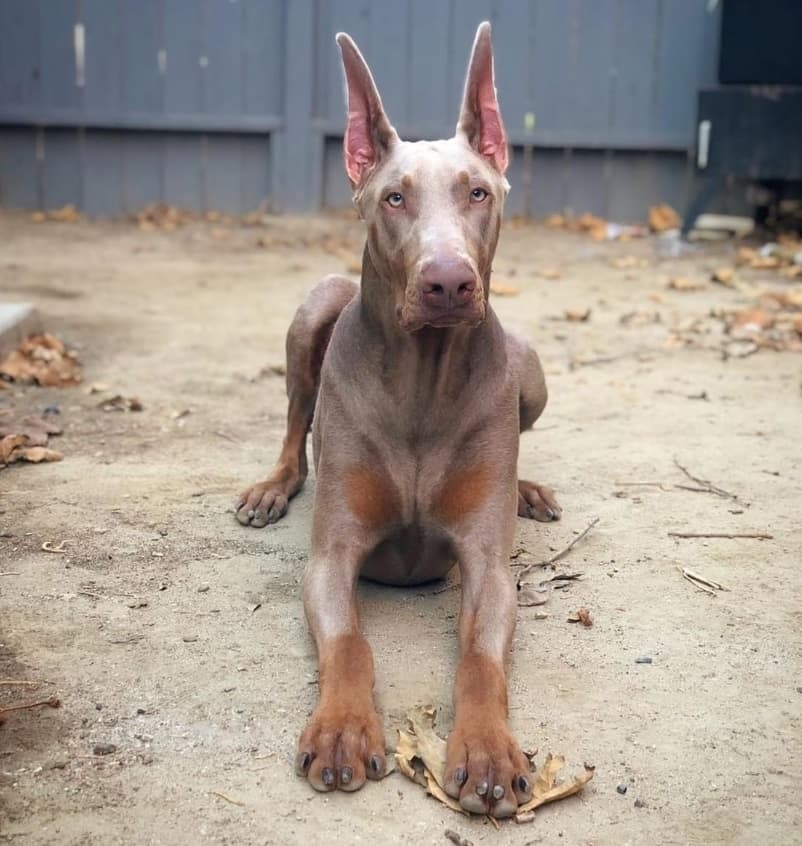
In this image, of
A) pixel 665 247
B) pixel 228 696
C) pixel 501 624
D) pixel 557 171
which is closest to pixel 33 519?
pixel 228 696

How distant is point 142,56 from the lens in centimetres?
1006

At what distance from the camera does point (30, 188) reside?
1026cm

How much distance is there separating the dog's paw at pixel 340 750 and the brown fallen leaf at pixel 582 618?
86cm

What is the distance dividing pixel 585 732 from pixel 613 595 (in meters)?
0.79

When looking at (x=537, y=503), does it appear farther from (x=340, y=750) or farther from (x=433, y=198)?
(x=340, y=750)

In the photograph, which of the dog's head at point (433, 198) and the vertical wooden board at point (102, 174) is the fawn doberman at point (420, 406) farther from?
the vertical wooden board at point (102, 174)

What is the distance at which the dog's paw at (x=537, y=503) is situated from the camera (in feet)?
13.7

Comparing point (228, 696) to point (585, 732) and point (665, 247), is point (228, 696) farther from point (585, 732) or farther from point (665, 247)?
point (665, 247)

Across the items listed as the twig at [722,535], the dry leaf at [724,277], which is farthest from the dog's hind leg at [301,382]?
the dry leaf at [724,277]

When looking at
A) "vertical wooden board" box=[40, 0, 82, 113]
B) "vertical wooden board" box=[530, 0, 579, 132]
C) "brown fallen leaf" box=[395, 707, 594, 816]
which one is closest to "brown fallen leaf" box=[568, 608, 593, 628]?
"brown fallen leaf" box=[395, 707, 594, 816]

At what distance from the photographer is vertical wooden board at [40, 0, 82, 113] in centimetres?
997

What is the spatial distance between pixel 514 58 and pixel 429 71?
2.28ft

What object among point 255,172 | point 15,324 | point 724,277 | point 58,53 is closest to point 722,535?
point 15,324

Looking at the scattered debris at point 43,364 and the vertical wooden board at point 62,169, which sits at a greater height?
the vertical wooden board at point 62,169
